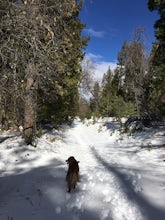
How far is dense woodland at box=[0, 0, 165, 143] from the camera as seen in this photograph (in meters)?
4.26

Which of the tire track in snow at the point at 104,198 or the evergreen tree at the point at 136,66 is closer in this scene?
the tire track in snow at the point at 104,198

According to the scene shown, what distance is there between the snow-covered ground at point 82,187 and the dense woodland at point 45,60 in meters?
1.79

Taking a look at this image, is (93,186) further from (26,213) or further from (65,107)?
(65,107)

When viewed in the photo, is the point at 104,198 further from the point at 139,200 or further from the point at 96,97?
the point at 96,97

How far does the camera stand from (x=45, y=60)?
4602 mm

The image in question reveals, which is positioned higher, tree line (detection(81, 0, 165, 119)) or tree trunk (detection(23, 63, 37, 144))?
tree line (detection(81, 0, 165, 119))

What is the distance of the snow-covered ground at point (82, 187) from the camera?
4145 millimetres

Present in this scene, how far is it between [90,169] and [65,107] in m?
8.67

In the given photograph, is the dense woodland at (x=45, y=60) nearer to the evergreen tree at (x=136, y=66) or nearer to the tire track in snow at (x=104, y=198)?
the evergreen tree at (x=136, y=66)

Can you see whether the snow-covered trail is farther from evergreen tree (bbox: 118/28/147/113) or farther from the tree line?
evergreen tree (bbox: 118/28/147/113)

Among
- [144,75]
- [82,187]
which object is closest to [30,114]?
[82,187]

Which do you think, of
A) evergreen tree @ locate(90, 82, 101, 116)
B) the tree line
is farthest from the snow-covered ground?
evergreen tree @ locate(90, 82, 101, 116)

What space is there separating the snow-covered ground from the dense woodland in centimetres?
179

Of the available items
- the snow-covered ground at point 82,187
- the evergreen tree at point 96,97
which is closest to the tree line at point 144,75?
the snow-covered ground at point 82,187
